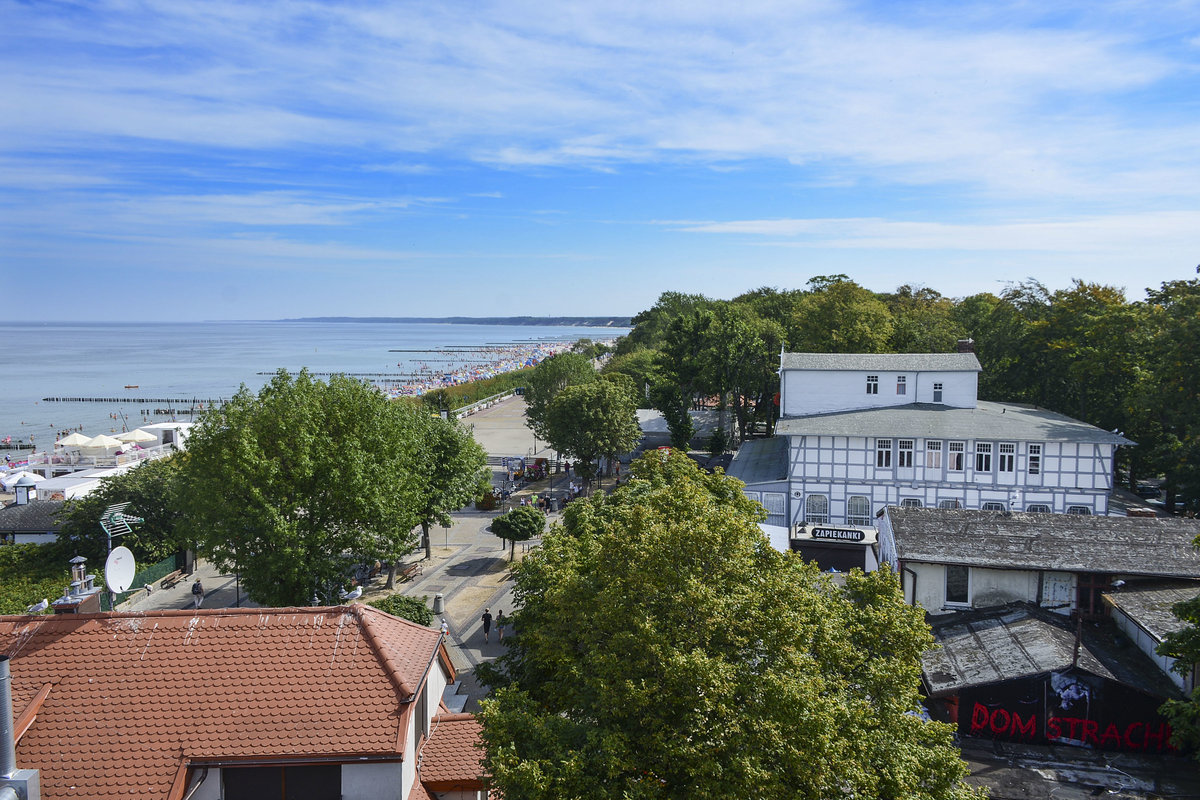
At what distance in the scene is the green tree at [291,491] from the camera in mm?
20406

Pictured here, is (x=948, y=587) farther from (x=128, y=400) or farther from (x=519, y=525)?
(x=128, y=400)

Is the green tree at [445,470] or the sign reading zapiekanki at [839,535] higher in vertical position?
the green tree at [445,470]

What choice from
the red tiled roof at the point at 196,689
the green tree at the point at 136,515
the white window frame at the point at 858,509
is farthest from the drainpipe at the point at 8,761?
the white window frame at the point at 858,509

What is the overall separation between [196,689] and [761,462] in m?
32.6

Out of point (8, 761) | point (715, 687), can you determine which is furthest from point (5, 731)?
point (715, 687)

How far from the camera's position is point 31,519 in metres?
33.3

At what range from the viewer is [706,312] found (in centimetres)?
5441

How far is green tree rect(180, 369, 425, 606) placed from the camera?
2041 centimetres

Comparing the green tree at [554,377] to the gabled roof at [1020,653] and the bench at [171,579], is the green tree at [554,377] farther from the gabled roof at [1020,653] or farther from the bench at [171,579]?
the gabled roof at [1020,653]

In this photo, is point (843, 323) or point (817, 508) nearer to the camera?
point (817, 508)

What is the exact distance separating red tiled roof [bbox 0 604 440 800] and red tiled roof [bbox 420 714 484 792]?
1.47 meters

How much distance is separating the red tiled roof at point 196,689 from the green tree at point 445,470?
1729 centimetres

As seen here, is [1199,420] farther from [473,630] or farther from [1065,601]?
[473,630]

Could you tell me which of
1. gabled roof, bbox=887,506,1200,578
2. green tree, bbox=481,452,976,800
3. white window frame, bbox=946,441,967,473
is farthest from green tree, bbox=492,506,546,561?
white window frame, bbox=946,441,967,473
